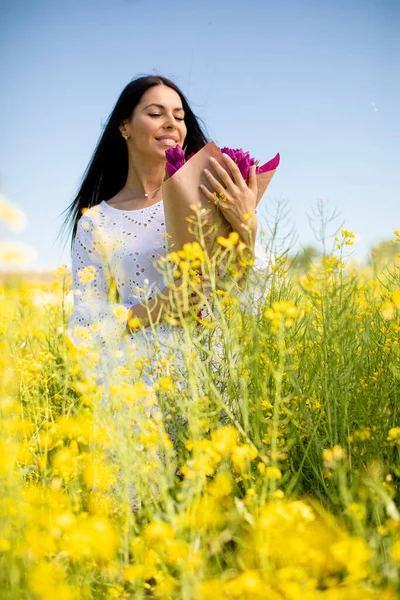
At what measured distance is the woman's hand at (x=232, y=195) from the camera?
169 centimetres

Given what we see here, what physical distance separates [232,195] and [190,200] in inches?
5.3

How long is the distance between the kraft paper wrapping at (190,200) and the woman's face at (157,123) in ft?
2.09

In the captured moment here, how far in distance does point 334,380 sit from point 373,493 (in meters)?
0.42

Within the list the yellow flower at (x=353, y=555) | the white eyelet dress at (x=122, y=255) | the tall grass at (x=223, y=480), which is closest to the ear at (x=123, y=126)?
the white eyelet dress at (x=122, y=255)

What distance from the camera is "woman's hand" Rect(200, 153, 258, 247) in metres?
1.69

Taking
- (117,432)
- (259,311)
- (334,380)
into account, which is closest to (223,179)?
(259,311)

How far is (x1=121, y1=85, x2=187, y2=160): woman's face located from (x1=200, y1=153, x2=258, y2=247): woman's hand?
0.67 meters

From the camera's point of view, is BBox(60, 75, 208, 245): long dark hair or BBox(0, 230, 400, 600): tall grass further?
BBox(60, 75, 208, 245): long dark hair

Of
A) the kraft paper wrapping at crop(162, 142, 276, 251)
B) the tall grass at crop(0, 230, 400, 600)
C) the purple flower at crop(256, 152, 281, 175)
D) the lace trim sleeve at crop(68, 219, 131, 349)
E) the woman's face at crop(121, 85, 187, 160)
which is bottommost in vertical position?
the tall grass at crop(0, 230, 400, 600)

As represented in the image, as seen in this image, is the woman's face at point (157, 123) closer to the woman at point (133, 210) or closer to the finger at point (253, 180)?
the woman at point (133, 210)

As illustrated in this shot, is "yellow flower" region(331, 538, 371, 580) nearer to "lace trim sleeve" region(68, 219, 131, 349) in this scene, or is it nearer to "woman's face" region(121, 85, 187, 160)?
"lace trim sleeve" region(68, 219, 131, 349)

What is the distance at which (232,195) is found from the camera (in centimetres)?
170

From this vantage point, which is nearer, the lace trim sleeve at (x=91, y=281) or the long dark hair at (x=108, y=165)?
the lace trim sleeve at (x=91, y=281)

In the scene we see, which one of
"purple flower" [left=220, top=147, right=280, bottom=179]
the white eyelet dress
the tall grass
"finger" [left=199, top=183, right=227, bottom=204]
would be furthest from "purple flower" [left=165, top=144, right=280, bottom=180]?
the white eyelet dress
